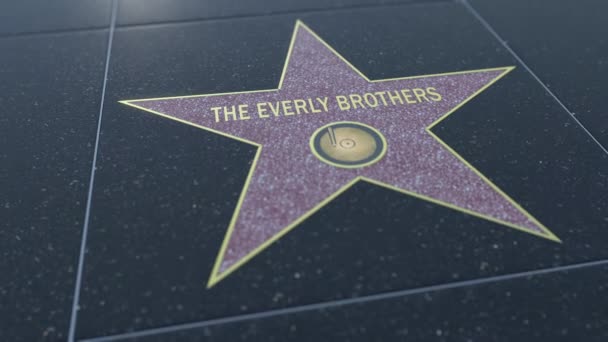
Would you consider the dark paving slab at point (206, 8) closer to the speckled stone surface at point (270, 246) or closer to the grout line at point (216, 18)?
the grout line at point (216, 18)

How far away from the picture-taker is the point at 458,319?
1.35 m

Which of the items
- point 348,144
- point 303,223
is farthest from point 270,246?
point 348,144

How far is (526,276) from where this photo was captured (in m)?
1.44

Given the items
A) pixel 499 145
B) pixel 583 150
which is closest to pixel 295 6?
pixel 499 145

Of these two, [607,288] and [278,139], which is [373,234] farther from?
[607,288]

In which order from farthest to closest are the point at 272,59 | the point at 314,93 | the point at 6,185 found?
the point at 272,59, the point at 314,93, the point at 6,185

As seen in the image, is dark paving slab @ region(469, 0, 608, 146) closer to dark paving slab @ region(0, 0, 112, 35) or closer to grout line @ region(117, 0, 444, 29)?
grout line @ region(117, 0, 444, 29)

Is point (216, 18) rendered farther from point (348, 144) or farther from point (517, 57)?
point (517, 57)

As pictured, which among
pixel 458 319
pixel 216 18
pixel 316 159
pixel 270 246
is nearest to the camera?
pixel 458 319

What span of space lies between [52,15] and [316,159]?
1.72 m

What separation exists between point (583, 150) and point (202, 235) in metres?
1.30

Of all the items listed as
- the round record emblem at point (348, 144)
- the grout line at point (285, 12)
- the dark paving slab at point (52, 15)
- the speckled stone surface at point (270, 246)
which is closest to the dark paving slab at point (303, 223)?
the speckled stone surface at point (270, 246)

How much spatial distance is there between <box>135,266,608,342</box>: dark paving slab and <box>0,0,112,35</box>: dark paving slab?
183 centimetres

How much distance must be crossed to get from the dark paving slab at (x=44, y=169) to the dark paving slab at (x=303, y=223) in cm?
7
